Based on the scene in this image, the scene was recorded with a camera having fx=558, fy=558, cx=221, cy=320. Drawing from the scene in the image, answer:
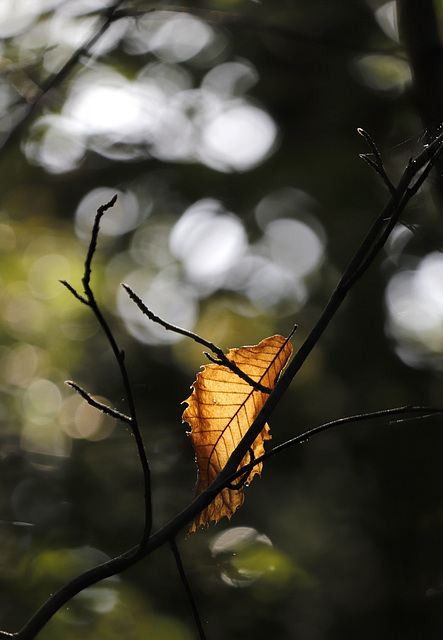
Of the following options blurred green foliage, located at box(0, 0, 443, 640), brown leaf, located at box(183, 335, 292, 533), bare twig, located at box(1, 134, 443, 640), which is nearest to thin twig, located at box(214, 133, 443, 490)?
bare twig, located at box(1, 134, 443, 640)

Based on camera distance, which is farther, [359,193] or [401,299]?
[401,299]

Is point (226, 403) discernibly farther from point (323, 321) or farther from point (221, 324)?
point (221, 324)

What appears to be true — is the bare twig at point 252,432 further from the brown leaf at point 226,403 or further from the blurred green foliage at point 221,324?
the blurred green foliage at point 221,324

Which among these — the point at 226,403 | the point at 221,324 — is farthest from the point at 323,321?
the point at 221,324

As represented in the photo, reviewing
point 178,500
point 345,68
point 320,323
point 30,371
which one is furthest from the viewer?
point 30,371

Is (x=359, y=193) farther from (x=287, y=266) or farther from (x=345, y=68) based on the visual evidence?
(x=287, y=266)

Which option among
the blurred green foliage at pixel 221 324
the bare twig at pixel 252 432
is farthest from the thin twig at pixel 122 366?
the blurred green foliage at pixel 221 324

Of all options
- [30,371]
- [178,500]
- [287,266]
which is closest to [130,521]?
[178,500]
